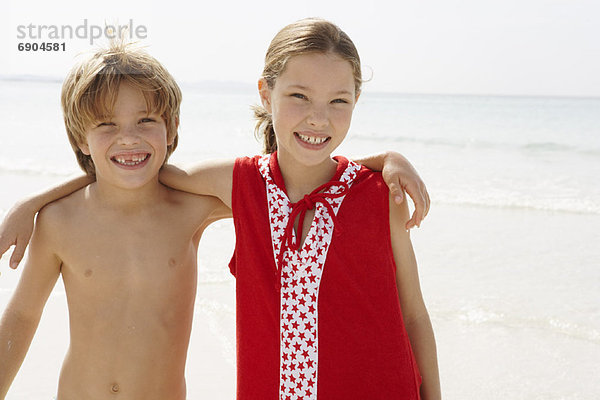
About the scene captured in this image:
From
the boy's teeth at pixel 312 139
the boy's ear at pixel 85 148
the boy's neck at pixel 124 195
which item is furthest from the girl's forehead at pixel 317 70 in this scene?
the boy's ear at pixel 85 148

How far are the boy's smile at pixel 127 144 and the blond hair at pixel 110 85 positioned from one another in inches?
1.0

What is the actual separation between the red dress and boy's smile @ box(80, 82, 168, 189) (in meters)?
0.43

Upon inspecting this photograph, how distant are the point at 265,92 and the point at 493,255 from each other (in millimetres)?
3879

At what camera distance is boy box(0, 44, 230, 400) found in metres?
2.32

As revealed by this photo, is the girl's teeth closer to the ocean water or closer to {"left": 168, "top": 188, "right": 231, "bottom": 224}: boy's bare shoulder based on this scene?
{"left": 168, "top": 188, "right": 231, "bottom": 224}: boy's bare shoulder

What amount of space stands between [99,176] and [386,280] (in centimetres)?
112

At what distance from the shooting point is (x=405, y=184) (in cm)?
209

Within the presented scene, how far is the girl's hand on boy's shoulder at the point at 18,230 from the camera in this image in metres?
2.23

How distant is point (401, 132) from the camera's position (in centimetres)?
1770

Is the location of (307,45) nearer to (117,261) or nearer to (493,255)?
(117,261)

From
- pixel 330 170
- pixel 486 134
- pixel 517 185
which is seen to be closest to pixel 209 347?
pixel 330 170

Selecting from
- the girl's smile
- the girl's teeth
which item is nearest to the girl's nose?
the girl's smile

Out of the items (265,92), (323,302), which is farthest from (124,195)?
(323,302)

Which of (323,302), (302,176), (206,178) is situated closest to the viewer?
(323,302)
